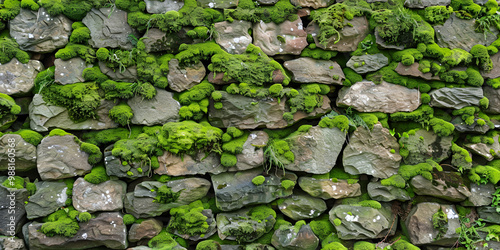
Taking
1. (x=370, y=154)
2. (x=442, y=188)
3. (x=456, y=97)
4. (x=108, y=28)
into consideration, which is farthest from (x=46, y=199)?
(x=456, y=97)

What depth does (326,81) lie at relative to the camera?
12.0ft

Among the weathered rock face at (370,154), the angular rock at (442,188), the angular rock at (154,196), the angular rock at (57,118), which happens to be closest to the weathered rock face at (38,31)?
the angular rock at (57,118)

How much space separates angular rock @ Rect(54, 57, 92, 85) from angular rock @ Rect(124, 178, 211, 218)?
4.26 feet

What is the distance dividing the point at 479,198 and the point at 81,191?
164 inches

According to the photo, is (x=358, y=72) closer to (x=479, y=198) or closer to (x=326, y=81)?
(x=326, y=81)

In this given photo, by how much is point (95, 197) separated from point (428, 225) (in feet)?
11.3

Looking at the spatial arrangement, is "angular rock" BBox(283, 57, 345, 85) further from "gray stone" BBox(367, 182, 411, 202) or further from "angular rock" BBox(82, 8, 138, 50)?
"angular rock" BBox(82, 8, 138, 50)

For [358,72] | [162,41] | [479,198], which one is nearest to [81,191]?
[162,41]

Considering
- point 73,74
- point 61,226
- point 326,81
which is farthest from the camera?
point 326,81

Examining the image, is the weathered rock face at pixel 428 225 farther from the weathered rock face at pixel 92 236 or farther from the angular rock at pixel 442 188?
the weathered rock face at pixel 92 236

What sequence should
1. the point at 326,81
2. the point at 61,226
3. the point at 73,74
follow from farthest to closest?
the point at 326,81, the point at 73,74, the point at 61,226

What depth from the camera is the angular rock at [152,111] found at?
11.4 ft

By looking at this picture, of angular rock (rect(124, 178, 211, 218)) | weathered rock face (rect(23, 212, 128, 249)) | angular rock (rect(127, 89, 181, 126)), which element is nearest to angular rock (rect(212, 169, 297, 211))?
angular rock (rect(124, 178, 211, 218))

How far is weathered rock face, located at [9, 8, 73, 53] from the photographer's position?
3400mm
